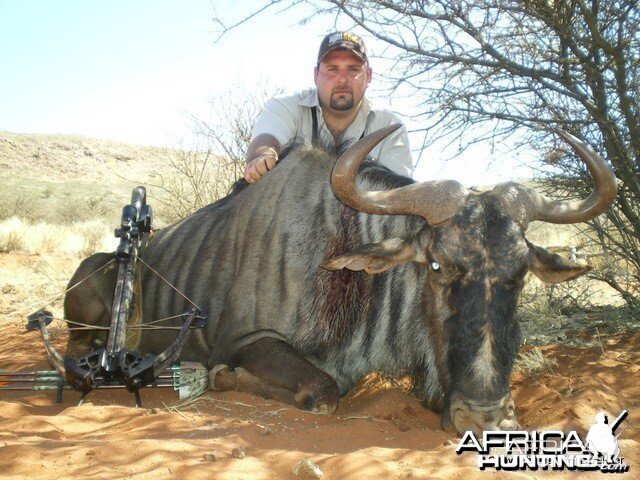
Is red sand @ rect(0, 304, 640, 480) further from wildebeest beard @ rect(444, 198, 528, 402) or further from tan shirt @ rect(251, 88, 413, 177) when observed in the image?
tan shirt @ rect(251, 88, 413, 177)

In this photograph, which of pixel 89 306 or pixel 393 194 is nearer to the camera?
pixel 393 194

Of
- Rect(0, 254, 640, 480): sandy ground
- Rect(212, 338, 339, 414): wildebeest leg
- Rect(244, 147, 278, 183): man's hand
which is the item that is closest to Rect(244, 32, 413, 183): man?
Rect(244, 147, 278, 183): man's hand

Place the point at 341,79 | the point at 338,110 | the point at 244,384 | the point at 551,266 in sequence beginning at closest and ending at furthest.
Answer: the point at 551,266, the point at 244,384, the point at 341,79, the point at 338,110

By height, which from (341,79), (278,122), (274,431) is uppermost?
(341,79)

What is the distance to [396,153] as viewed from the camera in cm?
538

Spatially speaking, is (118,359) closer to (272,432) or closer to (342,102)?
(272,432)

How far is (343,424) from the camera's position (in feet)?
10.5

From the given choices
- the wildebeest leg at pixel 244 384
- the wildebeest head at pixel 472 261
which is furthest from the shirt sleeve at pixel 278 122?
the wildebeest leg at pixel 244 384

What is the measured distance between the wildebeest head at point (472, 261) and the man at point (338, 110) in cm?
169

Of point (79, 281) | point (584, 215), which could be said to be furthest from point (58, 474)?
point (584, 215)

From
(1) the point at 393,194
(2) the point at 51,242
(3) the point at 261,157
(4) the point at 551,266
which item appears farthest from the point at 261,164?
(2) the point at 51,242

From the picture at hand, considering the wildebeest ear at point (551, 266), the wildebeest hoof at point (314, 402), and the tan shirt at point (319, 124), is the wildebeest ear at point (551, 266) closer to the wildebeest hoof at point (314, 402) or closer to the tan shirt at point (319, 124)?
the wildebeest hoof at point (314, 402)

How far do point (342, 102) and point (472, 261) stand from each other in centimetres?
246

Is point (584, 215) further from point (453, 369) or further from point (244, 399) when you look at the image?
point (244, 399)
